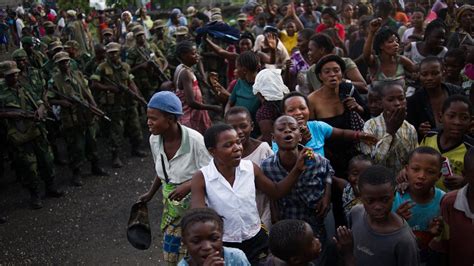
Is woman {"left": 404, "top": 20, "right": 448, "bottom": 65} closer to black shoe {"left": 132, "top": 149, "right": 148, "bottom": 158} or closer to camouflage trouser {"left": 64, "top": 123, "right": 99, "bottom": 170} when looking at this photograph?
black shoe {"left": 132, "top": 149, "right": 148, "bottom": 158}

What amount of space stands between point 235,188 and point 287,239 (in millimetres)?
624

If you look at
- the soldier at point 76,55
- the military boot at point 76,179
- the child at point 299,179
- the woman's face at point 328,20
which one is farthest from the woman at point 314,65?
the soldier at point 76,55

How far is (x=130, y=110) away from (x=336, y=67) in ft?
15.6

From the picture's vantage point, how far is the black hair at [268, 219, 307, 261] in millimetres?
2484

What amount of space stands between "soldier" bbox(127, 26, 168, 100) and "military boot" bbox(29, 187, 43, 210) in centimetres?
311

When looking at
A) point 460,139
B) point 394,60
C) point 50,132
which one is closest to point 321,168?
point 460,139

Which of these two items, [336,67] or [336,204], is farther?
[336,67]

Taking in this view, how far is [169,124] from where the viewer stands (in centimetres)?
354

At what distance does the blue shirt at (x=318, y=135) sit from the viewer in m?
3.71

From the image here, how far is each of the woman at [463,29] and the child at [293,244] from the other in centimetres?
440

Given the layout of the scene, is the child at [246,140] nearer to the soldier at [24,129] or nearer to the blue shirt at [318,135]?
the blue shirt at [318,135]


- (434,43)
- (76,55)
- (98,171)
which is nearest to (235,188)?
(434,43)

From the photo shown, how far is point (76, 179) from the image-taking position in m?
7.26

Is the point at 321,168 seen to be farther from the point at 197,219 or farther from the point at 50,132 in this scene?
the point at 50,132
